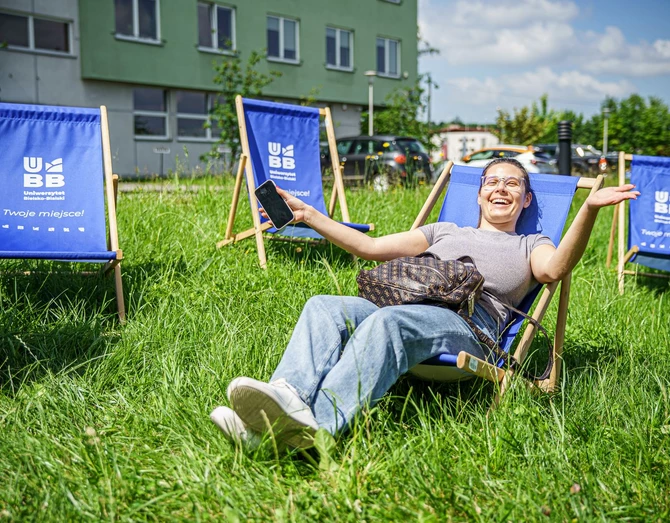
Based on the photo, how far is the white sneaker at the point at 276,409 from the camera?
230 cm

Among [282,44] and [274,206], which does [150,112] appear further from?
[274,206]

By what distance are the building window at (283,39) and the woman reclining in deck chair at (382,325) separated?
20.8 meters

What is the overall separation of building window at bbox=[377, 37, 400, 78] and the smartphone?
953 inches

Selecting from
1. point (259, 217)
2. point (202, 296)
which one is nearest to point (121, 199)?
point (259, 217)

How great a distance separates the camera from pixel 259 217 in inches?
211

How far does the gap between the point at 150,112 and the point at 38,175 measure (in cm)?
1728

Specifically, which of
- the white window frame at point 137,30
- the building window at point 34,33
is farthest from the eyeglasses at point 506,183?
the white window frame at point 137,30

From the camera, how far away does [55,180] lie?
15.1ft

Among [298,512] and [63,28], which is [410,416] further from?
[63,28]

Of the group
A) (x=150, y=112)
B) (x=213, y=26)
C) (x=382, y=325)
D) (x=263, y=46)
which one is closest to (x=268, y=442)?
(x=382, y=325)

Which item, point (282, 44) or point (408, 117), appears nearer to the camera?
point (408, 117)

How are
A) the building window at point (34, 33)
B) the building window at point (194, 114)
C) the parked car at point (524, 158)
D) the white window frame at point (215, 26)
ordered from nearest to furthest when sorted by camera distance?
the parked car at point (524, 158) → the building window at point (34, 33) → the white window frame at point (215, 26) → the building window at point (194, 114)

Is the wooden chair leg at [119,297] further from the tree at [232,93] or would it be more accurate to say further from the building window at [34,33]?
the building window at [34,33]

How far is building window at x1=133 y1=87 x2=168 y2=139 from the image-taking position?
68.4 feet
